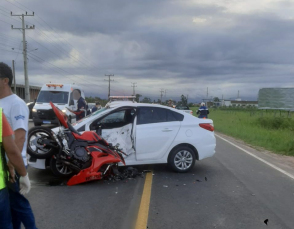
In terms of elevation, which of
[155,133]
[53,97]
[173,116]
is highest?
[53,97]

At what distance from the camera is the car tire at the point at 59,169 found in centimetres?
662

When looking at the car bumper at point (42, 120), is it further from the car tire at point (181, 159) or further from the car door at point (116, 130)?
the car tire at point (181, 159)

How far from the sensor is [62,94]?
730 inches

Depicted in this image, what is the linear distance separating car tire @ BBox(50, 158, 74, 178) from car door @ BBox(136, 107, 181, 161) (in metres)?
1.56

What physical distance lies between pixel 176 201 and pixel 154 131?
2.22 meters

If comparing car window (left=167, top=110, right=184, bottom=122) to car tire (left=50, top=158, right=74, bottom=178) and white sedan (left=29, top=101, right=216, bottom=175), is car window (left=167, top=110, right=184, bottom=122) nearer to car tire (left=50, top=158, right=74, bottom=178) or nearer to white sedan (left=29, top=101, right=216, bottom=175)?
white sedan (left=29, top=101, right=216, bottom=175)

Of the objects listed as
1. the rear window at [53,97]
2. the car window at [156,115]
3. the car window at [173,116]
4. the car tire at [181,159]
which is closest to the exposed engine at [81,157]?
the car window at [156,115]

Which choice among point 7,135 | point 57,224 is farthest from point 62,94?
point 7,135

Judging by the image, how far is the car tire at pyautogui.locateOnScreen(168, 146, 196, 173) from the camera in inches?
298

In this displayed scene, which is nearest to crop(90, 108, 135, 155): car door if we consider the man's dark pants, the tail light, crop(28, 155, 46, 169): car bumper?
crop(28, 155, 46, 169): car bumper

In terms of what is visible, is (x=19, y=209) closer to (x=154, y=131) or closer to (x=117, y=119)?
(x=154, y=131)

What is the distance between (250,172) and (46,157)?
16.1ft

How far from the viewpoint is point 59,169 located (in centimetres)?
671

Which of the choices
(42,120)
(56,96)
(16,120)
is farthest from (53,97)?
(16,120)
